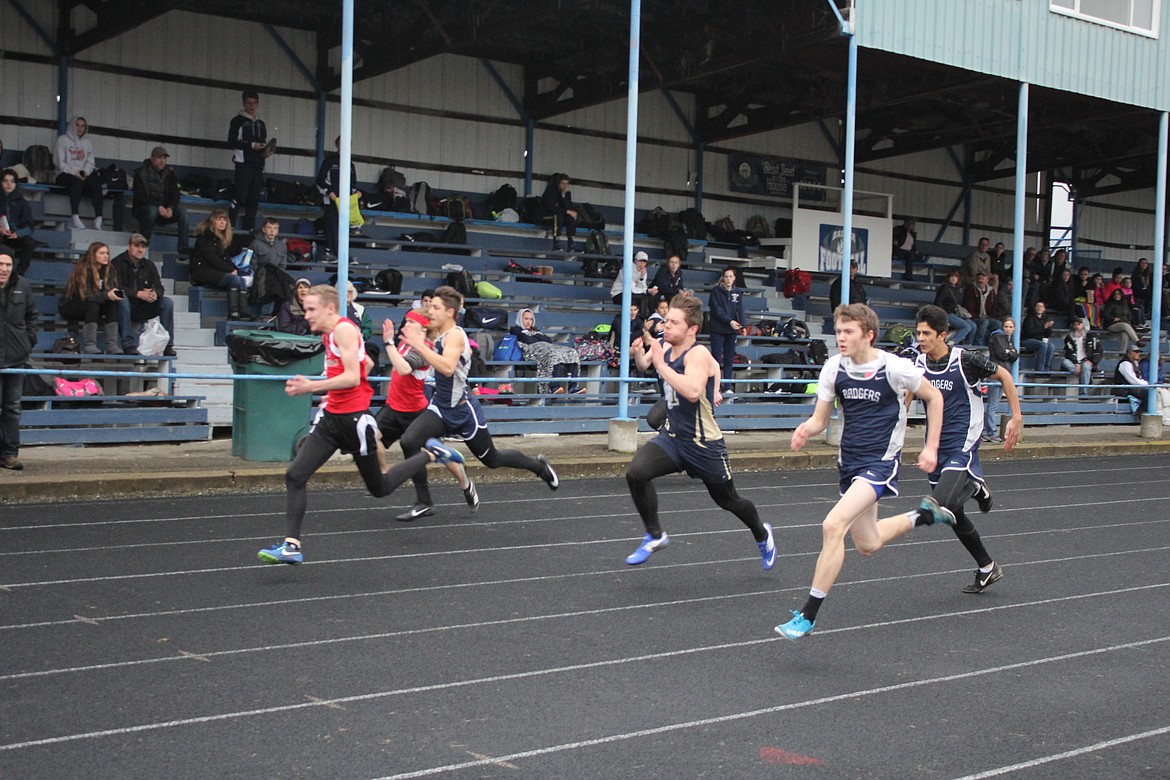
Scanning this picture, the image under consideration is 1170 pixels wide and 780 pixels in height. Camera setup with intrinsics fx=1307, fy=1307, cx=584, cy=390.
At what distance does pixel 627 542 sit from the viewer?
10000 mm

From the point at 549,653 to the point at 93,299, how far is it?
9446 millimetres

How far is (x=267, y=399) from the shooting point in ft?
43.3

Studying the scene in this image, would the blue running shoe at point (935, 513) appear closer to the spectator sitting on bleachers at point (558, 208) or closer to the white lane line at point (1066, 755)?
the white lane line at point (1066, 755)

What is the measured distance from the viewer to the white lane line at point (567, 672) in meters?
5.00

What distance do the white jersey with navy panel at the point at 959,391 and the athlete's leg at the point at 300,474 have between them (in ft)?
13.2

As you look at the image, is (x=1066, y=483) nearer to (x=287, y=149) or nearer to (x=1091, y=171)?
(x=287, y=149)

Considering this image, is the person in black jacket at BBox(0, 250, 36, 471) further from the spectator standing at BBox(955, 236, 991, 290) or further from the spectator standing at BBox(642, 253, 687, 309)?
the spectator standing at BBox(955, 236, 991, 290)

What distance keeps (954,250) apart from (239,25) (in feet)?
57.4

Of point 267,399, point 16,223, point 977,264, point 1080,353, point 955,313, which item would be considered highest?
point 977,264

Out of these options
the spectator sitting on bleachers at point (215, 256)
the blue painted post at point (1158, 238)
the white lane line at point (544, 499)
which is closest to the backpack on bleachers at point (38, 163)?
the spectator sitting on bleachers at point (215, 256)

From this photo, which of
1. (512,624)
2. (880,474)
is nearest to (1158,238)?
(880,474)

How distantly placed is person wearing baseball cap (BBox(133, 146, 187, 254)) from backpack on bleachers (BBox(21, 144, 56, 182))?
1960 mm

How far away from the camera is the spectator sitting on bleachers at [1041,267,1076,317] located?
26750 mm

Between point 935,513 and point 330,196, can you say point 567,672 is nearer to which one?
point 935,513
